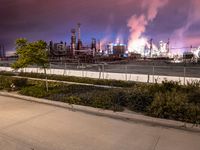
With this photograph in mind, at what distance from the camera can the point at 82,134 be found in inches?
216

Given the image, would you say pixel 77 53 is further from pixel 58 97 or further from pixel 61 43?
pixel 58 97

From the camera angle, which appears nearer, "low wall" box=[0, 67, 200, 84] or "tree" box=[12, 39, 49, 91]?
"tree" box=[12, 39, 49, 91]

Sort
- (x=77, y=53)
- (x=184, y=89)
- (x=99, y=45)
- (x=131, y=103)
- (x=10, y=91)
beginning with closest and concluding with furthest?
(x=131, y=103), (x=184, y=89), (x=10, y=91), (x=77, y=53), (x=99, y=45)

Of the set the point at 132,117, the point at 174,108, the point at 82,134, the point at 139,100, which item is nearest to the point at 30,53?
the point at 139,100

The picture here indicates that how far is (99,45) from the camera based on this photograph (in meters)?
92.1

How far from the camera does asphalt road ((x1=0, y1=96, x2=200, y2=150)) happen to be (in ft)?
15.8

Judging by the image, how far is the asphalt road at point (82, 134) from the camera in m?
A: 4.82

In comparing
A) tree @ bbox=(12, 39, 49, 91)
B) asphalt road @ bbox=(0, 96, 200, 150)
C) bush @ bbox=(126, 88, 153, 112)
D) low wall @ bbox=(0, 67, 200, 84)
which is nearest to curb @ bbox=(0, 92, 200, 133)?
asphalt road @ bbox=(0, 96, 200, 150)

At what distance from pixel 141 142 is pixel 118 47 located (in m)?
89.6

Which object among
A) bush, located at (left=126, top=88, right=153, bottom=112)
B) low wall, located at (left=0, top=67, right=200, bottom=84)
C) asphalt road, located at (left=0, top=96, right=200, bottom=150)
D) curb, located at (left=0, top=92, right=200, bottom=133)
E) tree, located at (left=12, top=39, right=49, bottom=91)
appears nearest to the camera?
asphalt road, located at (left=0, top=96, right=200, bottom=150)

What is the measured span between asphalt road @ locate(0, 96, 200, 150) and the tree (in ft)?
12.4

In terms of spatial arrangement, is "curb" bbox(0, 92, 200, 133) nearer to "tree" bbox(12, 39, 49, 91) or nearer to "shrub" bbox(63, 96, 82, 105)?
"shrub" bbox(63, 96, 82, 105)

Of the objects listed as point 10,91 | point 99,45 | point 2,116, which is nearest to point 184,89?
point 2,116

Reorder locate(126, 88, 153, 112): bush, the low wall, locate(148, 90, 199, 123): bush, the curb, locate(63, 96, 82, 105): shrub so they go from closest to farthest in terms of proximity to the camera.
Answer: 1. the curb
2. locate(148, 90, 199, 123): bush
3. locate(126, 88, 153, 112): bush
4. locate(63, 96, 82, 105): shrub
5. the low wall
